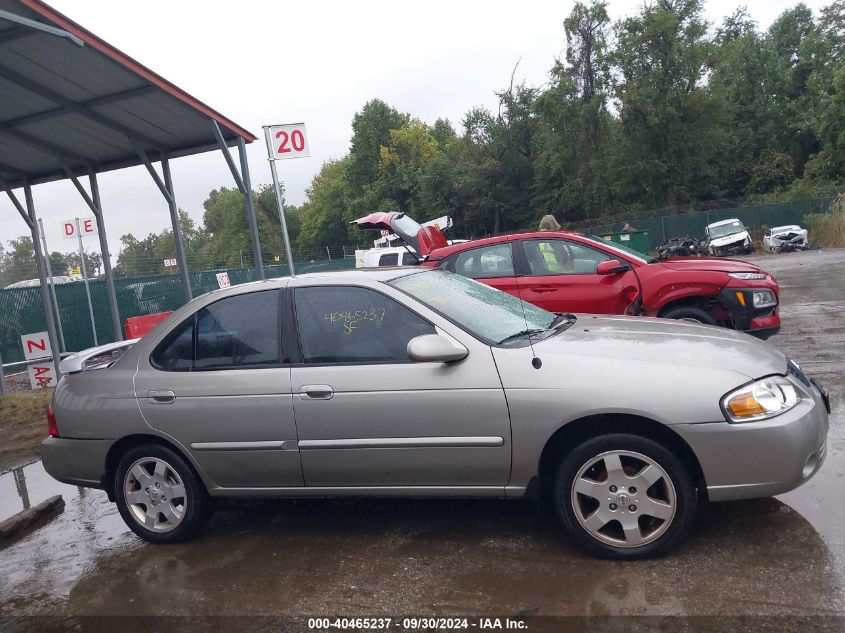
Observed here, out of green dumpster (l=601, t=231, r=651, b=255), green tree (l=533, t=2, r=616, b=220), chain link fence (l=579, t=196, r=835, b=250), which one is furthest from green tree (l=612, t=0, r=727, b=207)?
green dumpster (l=601, t=231, r=651, b=255)

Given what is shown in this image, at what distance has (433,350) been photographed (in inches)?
152

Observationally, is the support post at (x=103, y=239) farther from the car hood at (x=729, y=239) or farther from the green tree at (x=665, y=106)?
the green tree at (x=665, y=106)

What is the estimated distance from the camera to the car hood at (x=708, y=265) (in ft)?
24.2

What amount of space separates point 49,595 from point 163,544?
2.32 feet

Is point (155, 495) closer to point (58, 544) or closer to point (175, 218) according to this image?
point (58, 544)

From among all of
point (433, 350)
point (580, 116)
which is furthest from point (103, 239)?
point (580, 116)

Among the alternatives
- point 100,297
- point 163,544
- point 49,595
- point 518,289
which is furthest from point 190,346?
point 100,297

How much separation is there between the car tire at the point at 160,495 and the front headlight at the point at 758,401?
317 centimetres

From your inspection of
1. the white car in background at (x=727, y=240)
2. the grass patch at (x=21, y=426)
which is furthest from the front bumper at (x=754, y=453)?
the white car in background at (x=727, y=240)

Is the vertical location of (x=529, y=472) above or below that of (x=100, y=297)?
below

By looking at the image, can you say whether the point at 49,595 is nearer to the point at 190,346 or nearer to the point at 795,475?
the point at 190,346

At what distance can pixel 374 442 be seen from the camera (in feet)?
13.3

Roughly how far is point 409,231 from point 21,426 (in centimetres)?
557

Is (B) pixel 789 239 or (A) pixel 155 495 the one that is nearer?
(A) pixel 155 495
